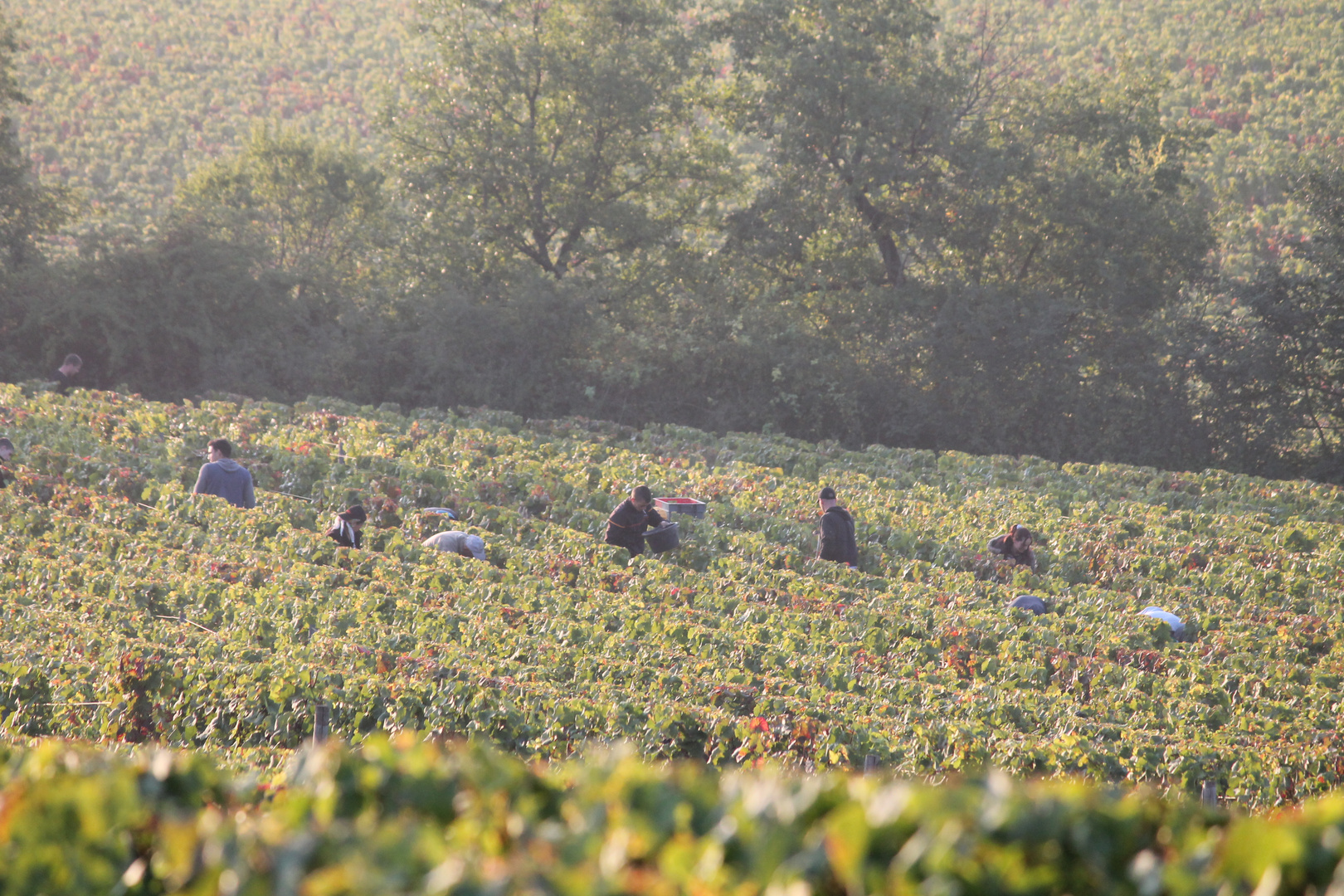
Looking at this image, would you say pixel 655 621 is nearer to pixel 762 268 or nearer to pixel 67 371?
pixel 67 371

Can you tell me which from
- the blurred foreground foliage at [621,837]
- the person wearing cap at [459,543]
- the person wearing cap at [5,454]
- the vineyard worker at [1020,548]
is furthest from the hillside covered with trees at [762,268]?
the blurred foreground foliage at [621,837]

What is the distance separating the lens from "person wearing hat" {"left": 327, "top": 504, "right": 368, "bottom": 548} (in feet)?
39.4

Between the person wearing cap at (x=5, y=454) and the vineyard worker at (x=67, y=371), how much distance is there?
20.5 feet

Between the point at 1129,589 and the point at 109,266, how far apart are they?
25.3 m

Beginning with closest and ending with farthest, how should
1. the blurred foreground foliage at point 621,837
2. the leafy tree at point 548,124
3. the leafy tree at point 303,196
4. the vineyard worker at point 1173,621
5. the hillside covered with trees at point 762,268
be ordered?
the blurred foreground foliage at point 621,837 → the vineyard worker at point 1173,621 → the hillside covered with trees at point 762,268 → the leafy tree at point 548,124 → the leafy tree at point 303,196

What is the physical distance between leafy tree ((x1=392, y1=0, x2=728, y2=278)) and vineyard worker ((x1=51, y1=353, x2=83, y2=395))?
1007 cm

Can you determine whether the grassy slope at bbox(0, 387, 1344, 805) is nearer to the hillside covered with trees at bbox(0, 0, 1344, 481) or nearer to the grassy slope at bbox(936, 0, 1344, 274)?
the hillside covered with trees at bbox(0, 0, 1344, 481)

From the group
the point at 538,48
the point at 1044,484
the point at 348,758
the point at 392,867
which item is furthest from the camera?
the point at 538,48

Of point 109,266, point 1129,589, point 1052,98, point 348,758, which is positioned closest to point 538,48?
point 109,266

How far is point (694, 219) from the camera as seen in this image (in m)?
32.9

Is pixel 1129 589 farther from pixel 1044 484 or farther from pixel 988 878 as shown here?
pixel 988 878

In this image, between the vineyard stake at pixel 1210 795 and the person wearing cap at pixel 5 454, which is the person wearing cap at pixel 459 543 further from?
the vineyard stake at pixel 1210 795

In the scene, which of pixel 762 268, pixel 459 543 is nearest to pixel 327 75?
pixel 762 268

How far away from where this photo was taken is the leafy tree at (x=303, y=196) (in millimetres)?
36062
